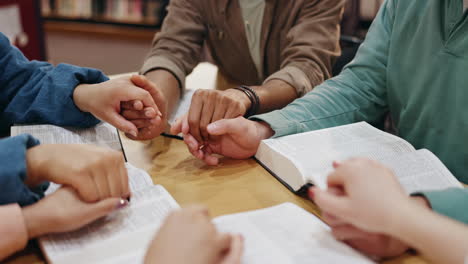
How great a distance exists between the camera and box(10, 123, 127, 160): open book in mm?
866

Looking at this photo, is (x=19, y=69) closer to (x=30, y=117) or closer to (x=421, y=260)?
(x=30, y=117)

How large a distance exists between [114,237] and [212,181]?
0.25m

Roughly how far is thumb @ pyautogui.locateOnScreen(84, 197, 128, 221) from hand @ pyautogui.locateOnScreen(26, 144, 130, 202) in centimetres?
1

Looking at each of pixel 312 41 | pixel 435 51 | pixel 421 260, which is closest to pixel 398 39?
pixel 435 51

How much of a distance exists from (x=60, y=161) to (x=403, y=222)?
1.46 ft

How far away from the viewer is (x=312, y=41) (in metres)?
1.24

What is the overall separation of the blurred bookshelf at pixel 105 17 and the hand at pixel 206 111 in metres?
2.50

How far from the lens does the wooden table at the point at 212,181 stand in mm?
722

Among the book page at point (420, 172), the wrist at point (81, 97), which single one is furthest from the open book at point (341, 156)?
the wrist at point (81, 97)

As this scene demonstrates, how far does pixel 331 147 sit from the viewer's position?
31.0 inches

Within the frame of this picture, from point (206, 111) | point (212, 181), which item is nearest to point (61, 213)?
point (212, 181)

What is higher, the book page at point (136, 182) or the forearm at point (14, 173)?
the forearm at point (14, 173)

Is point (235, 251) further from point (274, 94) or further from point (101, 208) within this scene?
point (274, 94)

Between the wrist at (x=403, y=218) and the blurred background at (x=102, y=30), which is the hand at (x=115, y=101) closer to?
the wrist at (x=403, y=218)
